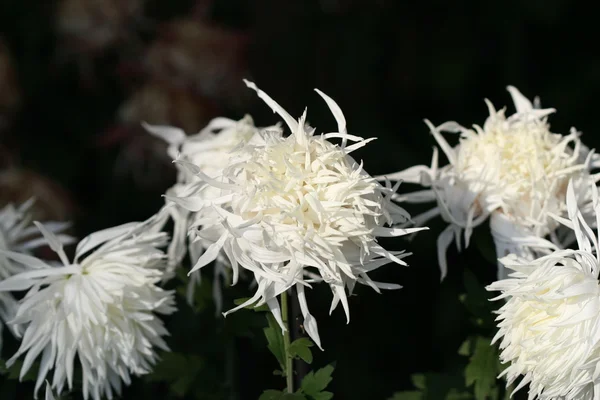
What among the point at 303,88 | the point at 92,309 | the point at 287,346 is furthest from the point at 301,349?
the point at 303,88

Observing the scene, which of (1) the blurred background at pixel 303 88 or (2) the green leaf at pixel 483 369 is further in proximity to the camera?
(1) the blurred background at pixel 303 88

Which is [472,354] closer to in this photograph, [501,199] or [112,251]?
[501,199]

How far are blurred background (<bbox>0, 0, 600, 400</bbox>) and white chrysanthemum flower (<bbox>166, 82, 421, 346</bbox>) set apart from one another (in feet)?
1.44

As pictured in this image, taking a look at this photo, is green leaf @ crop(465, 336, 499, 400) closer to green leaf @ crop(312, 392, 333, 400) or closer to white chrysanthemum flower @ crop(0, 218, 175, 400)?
green leaf @ crop(312, 392, 333, 400)

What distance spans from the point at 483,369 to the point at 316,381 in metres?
0.15

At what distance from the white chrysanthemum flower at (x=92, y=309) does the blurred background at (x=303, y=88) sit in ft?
1.16

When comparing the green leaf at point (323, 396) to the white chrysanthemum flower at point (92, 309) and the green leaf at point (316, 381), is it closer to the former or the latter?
the green leaf at point (316, 381)

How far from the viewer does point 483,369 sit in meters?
0.57

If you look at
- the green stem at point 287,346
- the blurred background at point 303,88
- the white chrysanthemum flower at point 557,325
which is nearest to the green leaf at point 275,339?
the green stem at point 287,346

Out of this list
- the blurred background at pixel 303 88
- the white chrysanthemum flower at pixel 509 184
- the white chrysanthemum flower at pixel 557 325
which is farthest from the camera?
the blurred background at pixel 303 88

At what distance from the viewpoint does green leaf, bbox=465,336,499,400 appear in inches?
22.2

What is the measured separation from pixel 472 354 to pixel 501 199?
0.13m

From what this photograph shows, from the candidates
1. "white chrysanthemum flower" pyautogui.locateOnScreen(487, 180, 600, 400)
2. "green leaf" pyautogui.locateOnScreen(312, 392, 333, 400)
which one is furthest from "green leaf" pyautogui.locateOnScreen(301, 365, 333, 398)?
"white chrysanthemum flower" pyautogui.locateOnScreen(487, 180, 600, 400)

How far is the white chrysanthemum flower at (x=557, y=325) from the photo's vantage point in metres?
0.44
